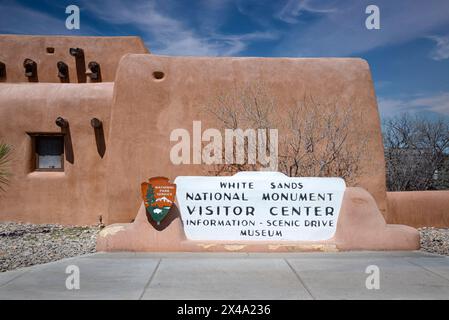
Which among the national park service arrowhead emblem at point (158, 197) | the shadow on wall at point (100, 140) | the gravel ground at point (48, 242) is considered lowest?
the gravel ground at point (48, 242)

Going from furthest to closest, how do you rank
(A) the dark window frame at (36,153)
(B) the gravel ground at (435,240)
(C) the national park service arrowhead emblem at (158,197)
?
(A) the dark window frame at (36,153)
(B) the gravel ground at (435,240)
(C) the national park service arrowhead emblem at (158,197)

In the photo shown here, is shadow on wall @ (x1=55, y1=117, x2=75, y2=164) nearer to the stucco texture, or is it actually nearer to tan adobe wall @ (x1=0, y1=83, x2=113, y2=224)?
tan adobe wall @ (x1=0, y1=83, x2=113, y2=224)

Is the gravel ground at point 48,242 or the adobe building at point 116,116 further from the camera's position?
the adobe building at point 116,116

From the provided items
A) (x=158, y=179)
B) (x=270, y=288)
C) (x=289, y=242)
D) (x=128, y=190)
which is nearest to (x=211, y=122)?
(x=128, y=190)

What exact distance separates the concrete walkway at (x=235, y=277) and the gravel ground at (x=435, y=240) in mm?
1369

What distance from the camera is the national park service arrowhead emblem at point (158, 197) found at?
26.5 feet

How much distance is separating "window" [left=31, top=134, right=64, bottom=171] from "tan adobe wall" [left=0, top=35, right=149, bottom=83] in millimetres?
3004

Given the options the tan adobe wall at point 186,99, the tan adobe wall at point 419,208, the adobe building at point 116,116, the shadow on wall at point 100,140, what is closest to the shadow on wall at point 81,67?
the adobe building at point 116,116

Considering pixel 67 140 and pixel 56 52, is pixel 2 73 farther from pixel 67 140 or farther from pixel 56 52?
pixel 67 140

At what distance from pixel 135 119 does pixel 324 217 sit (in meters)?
5.11

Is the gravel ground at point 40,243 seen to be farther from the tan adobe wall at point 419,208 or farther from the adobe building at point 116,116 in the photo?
the tan adobe wall at point 419,208

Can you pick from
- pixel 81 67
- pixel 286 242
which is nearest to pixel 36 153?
pixel 81 67

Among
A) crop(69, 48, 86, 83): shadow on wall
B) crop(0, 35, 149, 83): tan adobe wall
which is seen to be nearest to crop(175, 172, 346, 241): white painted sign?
crop(0, 35, 149, 83): tan adobe wall

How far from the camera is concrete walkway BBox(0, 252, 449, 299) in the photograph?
5575 mm
